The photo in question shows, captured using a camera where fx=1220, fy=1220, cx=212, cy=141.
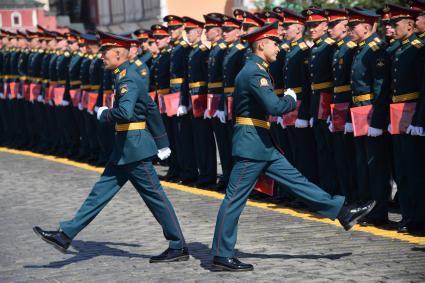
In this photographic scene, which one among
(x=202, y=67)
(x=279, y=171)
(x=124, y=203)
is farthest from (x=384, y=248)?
(x=202, y=67)

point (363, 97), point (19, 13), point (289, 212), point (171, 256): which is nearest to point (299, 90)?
point (289, 212)

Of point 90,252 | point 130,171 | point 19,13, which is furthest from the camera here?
point 19,13

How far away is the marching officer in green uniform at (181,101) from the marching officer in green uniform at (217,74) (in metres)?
0.78

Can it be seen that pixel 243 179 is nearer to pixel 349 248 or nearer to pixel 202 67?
pixel 349 248

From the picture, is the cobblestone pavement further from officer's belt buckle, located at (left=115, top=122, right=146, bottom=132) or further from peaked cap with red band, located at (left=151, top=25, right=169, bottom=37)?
peaked cap with red band, located at (left=151, top=25, right=169, bottom=37)

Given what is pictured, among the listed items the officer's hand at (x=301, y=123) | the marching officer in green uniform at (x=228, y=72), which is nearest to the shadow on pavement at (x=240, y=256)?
the officer's hand at (x=301, y=123)

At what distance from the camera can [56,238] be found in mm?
9938

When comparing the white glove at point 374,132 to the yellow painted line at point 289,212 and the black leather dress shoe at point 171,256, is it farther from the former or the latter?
the black leather dress shoe at point 171,256

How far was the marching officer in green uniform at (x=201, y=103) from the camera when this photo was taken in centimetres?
1505

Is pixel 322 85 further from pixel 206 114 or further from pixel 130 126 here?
pixel 130 126

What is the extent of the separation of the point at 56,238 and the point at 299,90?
417cm

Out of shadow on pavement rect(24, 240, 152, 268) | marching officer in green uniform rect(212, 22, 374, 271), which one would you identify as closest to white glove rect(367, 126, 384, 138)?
marching officer in green uniform rect(212, 22, 374, 271)

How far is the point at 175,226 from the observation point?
32.8ft

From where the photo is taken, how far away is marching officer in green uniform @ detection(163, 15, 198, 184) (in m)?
15.5
